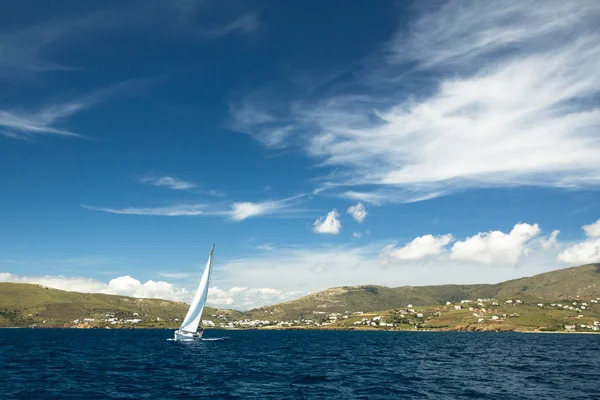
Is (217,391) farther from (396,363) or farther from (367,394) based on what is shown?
(396,363)

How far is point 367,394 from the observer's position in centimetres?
5719

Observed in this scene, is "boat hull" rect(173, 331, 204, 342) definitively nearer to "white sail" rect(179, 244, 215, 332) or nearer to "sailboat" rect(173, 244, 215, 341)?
"sailboat" rect(173, 244, 215, 341)

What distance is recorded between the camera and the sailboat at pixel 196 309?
152375 mm

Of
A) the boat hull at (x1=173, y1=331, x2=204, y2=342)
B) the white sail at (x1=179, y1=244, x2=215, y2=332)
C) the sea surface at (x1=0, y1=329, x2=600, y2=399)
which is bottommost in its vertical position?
the boat hull at (x1=173, y1=331, x2=204, y2=342)

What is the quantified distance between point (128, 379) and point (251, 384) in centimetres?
2161

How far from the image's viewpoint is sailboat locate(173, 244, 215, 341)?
152375mm

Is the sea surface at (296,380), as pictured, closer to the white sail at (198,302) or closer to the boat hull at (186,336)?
the white sail at (198,302)

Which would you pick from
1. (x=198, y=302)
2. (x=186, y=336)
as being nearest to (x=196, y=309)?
(x=198, y=302)

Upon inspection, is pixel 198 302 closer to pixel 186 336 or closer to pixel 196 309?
pixel 196 309

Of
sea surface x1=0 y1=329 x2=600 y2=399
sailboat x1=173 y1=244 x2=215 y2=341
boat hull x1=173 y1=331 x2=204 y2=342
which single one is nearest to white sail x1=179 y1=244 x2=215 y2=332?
sailboat x1=173 y1=244 x2=215 y2=341

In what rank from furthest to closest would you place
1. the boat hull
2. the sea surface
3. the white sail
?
the boat hull
the white sail
the sea surface

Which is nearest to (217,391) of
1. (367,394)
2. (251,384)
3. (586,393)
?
(251,384)

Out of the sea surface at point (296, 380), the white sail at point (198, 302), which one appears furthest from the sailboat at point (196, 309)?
the sea surface at point (296, 380)

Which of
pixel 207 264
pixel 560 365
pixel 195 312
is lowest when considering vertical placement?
pixel 560 365
